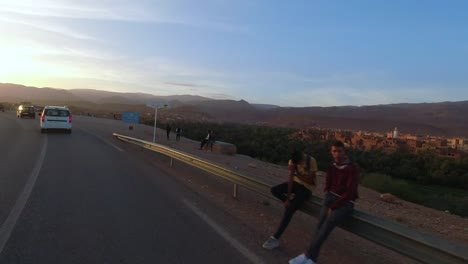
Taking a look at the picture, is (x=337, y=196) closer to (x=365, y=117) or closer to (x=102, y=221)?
(x=102, y=221)

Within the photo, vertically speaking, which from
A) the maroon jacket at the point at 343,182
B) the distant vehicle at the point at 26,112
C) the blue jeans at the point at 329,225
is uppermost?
the maroon jacket at the point at 343,182

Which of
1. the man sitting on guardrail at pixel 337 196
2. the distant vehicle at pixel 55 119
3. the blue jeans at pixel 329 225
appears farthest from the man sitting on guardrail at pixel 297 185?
the distant vehicle at pixel 55 119

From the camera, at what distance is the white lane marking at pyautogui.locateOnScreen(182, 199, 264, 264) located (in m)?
5.98

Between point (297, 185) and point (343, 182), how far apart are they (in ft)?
3.54

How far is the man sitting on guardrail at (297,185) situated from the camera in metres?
6.48

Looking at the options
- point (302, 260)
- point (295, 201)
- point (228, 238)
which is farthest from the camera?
point (228, 238)

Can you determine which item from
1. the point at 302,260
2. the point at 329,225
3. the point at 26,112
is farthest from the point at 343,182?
the point at 26,112

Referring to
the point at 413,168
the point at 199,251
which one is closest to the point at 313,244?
the point at 199,251

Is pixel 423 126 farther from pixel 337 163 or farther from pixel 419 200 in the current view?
pixel 337 163

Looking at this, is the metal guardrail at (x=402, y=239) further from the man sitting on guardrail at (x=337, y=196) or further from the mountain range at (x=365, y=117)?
the mountain range at (x=365, y=117)

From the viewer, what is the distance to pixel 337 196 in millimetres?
5871

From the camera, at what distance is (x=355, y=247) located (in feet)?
23.2

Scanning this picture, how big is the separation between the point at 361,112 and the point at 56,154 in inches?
6118

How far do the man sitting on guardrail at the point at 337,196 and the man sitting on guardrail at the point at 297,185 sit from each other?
1.86ft
